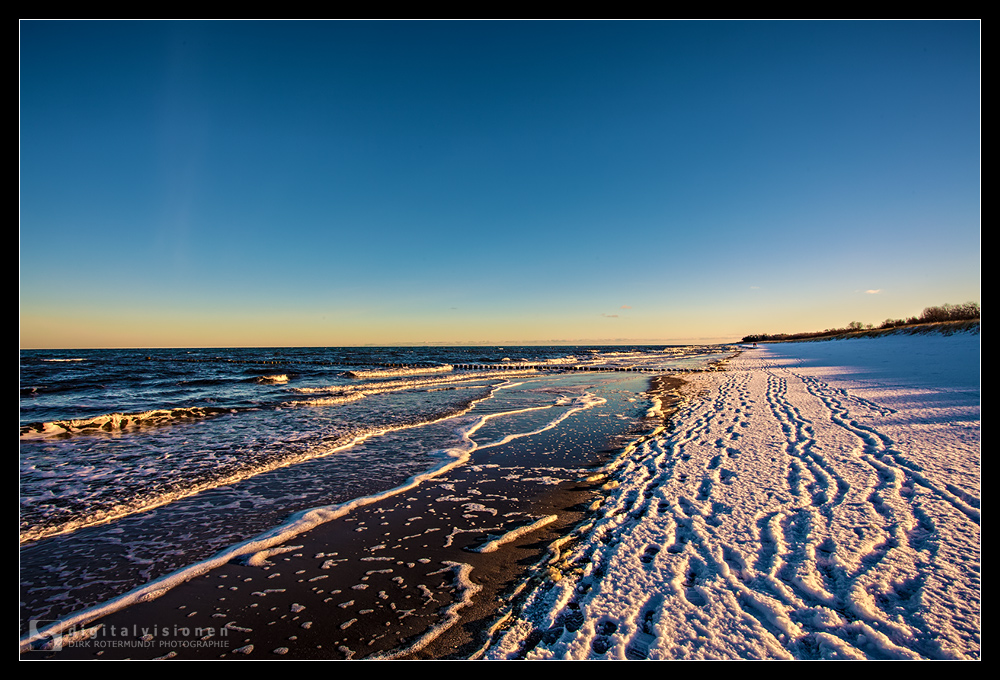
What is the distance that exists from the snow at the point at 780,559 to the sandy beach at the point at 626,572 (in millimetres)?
21

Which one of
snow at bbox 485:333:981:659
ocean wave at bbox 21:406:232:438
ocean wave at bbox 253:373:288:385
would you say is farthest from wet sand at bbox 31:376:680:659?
ocean wave at bbox 253:373:288:385

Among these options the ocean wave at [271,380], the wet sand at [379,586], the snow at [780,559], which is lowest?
the ocean wave at [271,380]

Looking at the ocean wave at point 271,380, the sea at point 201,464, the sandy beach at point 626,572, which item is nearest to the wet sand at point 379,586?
the sandy beach at point 626,572

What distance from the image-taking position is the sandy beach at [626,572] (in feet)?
10.7

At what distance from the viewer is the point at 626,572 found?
420 cm

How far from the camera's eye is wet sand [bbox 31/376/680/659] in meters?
3.54

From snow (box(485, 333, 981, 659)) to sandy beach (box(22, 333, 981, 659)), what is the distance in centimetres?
2

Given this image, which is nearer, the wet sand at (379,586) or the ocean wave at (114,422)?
the wet sand at (379,586)

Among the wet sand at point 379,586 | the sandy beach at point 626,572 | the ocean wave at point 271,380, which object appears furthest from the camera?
the ocean wave at point 271,380

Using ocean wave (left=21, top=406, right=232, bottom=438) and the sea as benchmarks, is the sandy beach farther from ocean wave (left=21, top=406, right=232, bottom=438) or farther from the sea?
ocean wave (left=21, top=406, right=232, bottom=438)

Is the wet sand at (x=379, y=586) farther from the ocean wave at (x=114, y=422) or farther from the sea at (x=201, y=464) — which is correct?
the ocean wave at (x=114, y=422)

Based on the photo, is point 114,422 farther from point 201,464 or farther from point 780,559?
point 780,559

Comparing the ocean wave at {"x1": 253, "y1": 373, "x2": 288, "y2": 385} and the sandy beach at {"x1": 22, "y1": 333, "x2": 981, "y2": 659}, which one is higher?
the sandy beach at {"x1": 22, "y1": 333, "x2": 981, "y2": 659}
